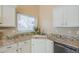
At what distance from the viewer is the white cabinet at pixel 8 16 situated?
158 cm

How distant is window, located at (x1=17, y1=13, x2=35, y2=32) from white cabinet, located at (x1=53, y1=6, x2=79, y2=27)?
0.31 metres

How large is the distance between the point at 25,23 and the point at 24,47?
318 mm

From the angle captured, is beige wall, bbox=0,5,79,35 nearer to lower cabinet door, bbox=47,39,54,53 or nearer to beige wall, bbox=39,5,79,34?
beige wall, bbox=39,5,79,34

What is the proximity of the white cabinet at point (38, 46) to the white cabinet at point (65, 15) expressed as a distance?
294mm

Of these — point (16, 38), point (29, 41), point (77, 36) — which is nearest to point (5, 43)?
point (16, 38)

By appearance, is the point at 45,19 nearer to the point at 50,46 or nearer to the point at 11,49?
Result: the point at 50,46

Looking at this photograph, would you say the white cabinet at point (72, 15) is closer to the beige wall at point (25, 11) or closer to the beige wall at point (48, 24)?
the beige wall at point (48, 24)

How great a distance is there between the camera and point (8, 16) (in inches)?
62.9

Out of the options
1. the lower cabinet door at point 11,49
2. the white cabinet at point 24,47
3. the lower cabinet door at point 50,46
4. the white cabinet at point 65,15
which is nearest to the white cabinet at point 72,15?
the white cabinet at point 65,15

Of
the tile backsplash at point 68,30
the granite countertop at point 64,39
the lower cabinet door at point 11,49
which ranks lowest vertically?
the lower cabinet door at point 11,49

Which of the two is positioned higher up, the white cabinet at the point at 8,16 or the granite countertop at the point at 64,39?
the white cabinet at the point at 8,16

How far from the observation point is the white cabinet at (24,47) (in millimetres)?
1603
